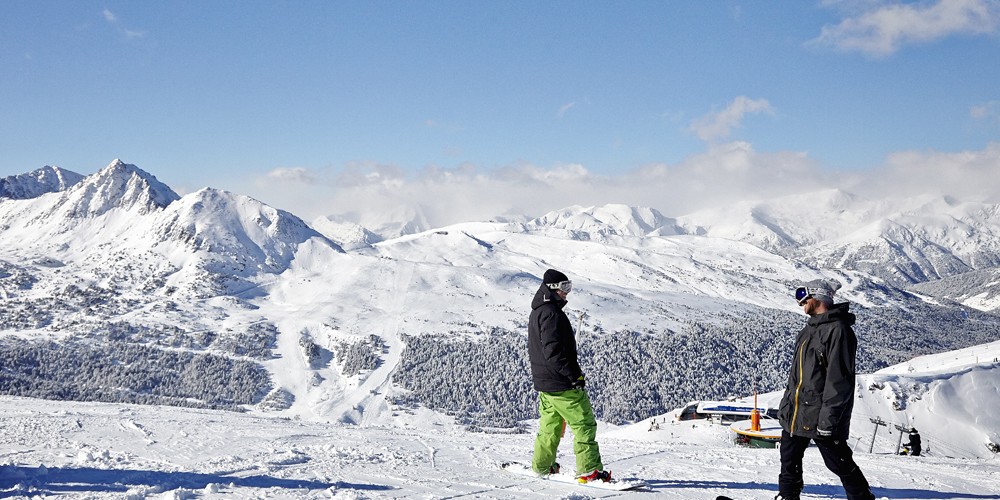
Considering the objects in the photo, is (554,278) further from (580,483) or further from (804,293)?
(804,293)

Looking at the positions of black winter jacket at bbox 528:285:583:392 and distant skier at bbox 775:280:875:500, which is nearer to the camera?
distant skier at bbox 775:280:875:500

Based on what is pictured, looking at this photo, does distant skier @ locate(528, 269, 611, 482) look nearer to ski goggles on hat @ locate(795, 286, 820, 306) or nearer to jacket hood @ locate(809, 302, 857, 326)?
ski goggles on hat @ locate(795, 286, 820, 306)

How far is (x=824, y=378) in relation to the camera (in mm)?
7277

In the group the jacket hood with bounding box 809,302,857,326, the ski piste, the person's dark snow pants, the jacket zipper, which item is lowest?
the ski piste

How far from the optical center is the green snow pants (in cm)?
906

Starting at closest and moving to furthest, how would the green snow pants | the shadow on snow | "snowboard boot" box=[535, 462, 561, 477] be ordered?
the shadow on snow, the green snow pants, "snowboard boot" box=[535, 462, 561, 477]

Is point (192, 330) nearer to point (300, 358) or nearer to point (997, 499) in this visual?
point (300, 358)

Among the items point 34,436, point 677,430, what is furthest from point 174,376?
point 34,436

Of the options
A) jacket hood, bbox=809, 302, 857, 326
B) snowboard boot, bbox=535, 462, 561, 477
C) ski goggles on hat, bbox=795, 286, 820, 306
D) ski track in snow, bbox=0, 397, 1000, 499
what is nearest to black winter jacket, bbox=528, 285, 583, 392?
snowboard boot, bbox=535, 462, 561, 477

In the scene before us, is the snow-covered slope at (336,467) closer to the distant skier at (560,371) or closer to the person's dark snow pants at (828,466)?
the distant skier at (560,371)

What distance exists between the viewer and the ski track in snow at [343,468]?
8414 millimetres

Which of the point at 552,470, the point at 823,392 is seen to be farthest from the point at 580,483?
the point at 823,392

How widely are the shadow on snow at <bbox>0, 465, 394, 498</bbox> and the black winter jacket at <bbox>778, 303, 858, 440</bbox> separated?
508 cm

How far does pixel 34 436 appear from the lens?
12625 millimetres
